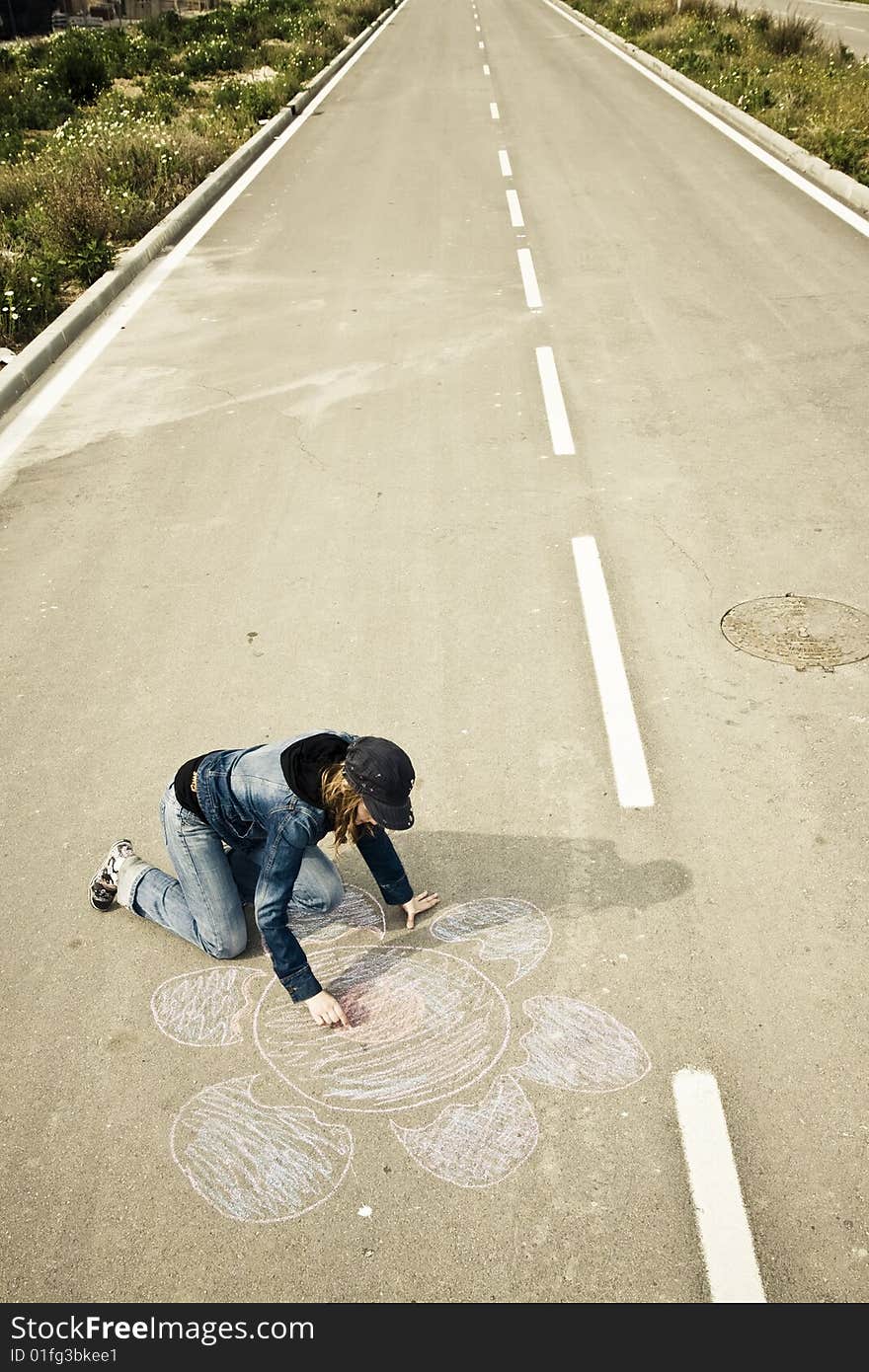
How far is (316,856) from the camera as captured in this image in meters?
4.35

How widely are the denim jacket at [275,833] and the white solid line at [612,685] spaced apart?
1231mm

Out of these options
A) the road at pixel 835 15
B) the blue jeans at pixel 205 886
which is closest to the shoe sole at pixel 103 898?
the blue jeans at pixel 205 886

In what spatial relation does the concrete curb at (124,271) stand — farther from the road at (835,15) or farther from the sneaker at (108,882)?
the road at (835,15)

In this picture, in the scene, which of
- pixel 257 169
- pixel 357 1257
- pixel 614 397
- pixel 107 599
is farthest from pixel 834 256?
pixel 357 1257

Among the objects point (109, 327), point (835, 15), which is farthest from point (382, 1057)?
point (835, 15)

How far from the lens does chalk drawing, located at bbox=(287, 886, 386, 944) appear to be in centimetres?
450

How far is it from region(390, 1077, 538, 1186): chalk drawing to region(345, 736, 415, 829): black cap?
3.11 feet

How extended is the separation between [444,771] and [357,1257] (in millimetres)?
2322

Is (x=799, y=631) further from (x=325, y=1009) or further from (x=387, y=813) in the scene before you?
(x=325, y=1009)

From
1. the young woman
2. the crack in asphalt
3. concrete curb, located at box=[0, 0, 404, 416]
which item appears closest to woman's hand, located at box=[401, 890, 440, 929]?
the young woman

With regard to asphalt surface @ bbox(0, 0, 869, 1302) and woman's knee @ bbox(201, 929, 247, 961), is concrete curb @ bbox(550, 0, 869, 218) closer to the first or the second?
asphalt surface @ bbox(0, 0, 869, 1302)

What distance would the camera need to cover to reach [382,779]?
3641 millimetres

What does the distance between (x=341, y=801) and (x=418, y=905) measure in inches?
36.8

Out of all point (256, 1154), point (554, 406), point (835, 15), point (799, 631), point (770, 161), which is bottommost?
point (256, 1154)
